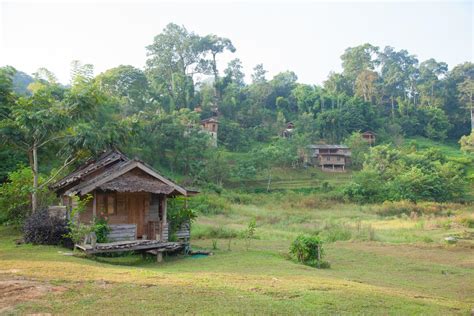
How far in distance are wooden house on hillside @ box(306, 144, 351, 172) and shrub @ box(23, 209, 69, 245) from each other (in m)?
49.6

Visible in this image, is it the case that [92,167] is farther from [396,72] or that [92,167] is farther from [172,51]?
[396,72]

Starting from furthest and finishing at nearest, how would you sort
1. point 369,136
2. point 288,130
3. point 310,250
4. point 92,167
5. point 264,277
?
point 369,136 < point 288,130 < point 92,167 < point 310,250 < point 264,277

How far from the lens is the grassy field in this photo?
826 cm

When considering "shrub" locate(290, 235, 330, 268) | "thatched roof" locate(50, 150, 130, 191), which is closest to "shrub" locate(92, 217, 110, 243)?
"thatched roof" locate(50, 150, 130, 191)

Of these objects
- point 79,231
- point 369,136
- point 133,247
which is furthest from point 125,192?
point 369,136

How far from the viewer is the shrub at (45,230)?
1680 centimetres

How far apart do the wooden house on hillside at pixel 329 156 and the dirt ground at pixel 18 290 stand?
56.0 meters

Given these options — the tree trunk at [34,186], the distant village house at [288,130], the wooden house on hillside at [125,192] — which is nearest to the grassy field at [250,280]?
the tree trunk at [34,186]

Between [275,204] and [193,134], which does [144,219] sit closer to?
[275,204]

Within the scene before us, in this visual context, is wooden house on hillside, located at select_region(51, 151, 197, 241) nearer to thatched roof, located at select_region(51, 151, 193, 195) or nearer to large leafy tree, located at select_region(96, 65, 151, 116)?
thatched roof, located at select_region(51, 151, 193, 195)

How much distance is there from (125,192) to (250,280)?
776 centimetres

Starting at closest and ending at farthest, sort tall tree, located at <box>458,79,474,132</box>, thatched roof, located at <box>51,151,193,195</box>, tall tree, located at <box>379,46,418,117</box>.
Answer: thatched roof, located at <box>51,151,193,195</box>, tall tree, located at <box>458,79,474,132</box>, tall tree, located at <box>379,46,418,117</box>

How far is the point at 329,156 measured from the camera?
6412cm

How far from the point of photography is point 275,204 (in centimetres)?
4394
